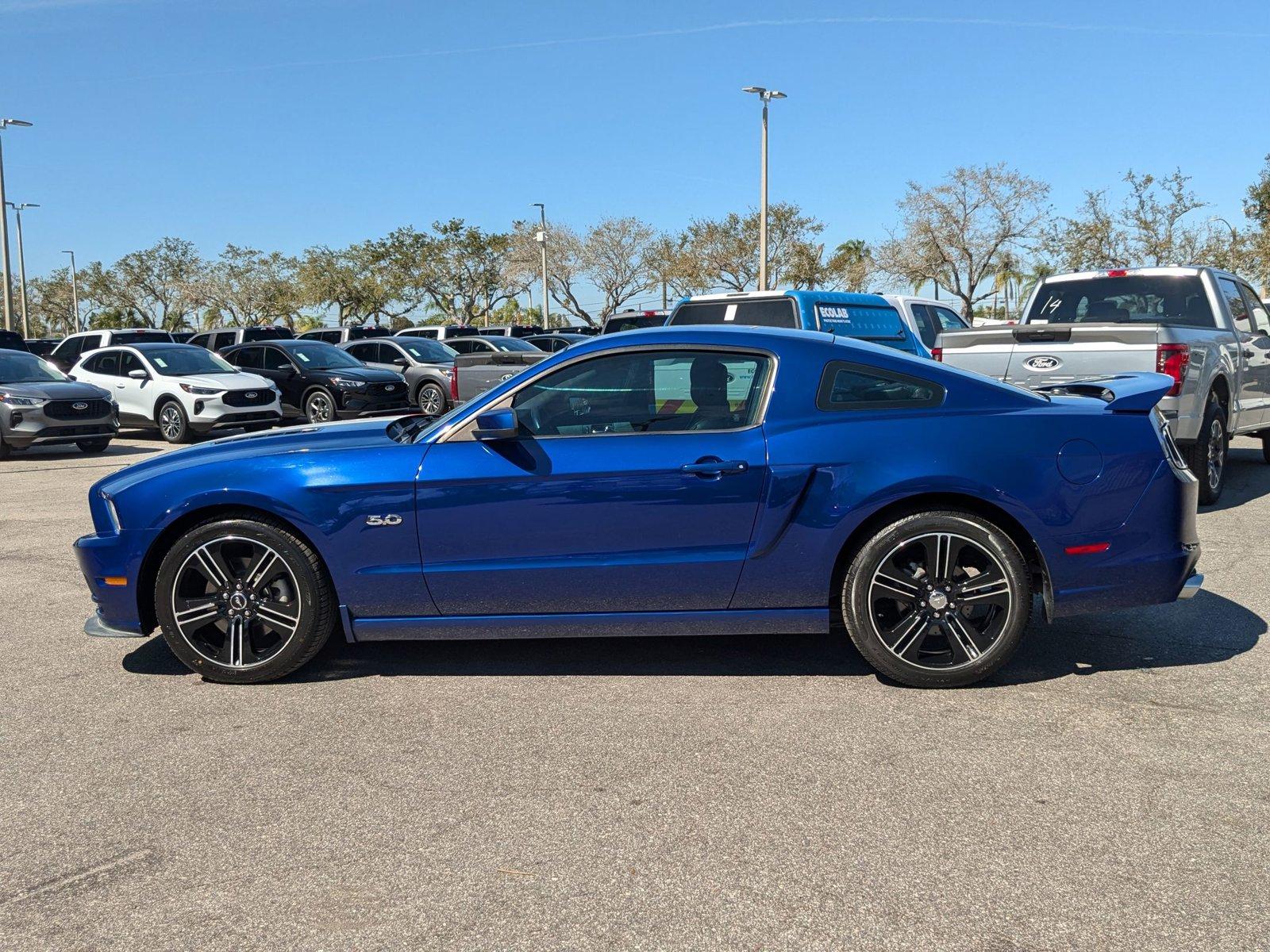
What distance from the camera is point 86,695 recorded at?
16.1ft

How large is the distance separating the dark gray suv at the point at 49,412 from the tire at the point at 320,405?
4401 mm

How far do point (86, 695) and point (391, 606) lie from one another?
4.53ft

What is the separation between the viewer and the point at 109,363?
60.6 feet

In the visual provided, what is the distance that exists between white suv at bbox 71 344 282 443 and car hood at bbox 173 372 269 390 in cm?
1

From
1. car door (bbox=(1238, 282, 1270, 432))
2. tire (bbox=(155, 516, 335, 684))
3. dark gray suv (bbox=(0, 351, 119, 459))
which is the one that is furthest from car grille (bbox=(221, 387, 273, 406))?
car door (bbox=(1238, 282, 1270, 432))

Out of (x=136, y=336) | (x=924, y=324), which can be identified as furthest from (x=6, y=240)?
(x=924, y=324)

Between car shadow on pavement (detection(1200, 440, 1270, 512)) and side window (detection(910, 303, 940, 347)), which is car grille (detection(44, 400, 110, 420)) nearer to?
side window (detection(910, 303, 940, 347))

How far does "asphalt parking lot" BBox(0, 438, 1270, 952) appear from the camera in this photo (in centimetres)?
296

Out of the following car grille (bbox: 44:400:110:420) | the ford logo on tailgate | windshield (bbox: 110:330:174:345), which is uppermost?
windshield (bbox: 110:330:174:345)

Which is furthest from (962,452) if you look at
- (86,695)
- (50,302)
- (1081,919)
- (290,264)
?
(50,302)

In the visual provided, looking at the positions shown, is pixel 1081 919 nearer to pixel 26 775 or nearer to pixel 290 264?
pixel 26 775

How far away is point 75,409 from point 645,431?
1342 cm

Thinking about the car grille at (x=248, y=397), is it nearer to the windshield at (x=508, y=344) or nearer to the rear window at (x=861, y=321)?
the windshield at (x=508, y=344)

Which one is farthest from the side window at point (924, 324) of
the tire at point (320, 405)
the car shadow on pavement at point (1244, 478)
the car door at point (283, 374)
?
the car door at point (283, 374)
